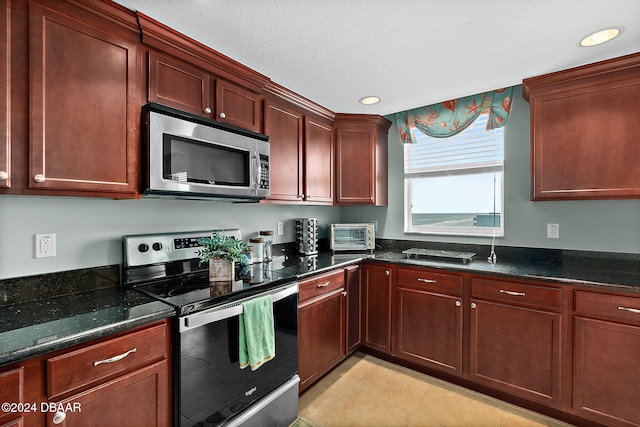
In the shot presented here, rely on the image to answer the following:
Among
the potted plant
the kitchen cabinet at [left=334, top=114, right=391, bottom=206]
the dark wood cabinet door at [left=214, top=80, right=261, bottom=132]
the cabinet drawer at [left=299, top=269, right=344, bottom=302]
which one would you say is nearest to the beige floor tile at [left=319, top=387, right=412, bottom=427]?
the cabinet drawer at [left=299, top=269, right=344, bottom=302]

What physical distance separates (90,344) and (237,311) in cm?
62

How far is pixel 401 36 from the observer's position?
1.67 metres

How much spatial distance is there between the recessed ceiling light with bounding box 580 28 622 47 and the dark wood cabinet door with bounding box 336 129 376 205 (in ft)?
5.39

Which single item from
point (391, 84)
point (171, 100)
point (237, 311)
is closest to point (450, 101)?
point (391, 84)

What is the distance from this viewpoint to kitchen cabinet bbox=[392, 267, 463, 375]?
7.45ft

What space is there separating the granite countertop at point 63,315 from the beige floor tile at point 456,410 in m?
1.77

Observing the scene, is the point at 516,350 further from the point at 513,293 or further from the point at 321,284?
the point at 321,284

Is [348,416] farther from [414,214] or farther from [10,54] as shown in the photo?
[10,54]

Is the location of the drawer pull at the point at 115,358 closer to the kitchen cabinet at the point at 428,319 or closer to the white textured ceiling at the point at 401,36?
the white textured ceiling at the point at 401,36

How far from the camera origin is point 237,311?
1.59 meters

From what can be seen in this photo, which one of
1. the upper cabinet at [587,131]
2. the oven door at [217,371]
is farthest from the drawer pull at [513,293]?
the oven door at [217,371]

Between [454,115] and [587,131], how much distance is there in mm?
953

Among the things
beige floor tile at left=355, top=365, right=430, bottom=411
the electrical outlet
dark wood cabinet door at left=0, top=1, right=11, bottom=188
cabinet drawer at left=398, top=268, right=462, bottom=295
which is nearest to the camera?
dark wood cabinet door at left=0, top=1, right=11, bottom=188

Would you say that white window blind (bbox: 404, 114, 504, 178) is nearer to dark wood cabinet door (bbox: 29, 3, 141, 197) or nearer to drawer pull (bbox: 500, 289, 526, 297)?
drawer pull (bbox: 500, 289, 526, 297)
